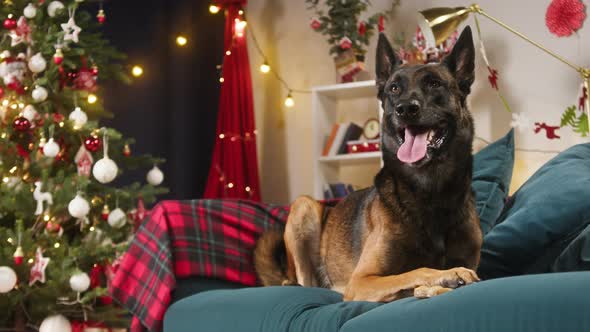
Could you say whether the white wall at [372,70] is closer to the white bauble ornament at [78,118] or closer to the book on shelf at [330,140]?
the book on shelf at [330,140]

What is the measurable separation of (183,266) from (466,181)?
3.31ft

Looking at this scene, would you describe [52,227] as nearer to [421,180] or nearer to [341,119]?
[341,119]

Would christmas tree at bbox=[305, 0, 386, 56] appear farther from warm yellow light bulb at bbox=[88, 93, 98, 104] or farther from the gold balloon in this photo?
warm yellow light bulb at bbox=[88, 93, 98, 104]

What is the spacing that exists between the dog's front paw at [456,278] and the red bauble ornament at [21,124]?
2699 millimetres

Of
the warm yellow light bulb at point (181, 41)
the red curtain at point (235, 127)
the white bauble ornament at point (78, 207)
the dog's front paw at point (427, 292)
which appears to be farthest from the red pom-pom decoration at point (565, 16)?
the dog's front paw at point (427, 292)

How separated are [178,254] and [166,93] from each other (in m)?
2.81

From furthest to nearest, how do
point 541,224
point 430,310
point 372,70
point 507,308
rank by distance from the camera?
point 372,70 → point 541,224 → point 430,310 → point 507,308

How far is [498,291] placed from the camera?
1.39 m

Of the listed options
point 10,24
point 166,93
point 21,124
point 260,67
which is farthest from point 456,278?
point 260,67

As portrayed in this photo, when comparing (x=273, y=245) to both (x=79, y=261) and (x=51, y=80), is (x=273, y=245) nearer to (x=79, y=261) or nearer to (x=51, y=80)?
(x=79, y=261)

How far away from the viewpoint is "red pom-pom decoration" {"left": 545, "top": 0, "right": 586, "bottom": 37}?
4441 millimetres

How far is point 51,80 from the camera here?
13.6ft

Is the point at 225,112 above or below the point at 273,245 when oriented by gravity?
above

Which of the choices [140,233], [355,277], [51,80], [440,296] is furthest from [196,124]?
[440,296]
